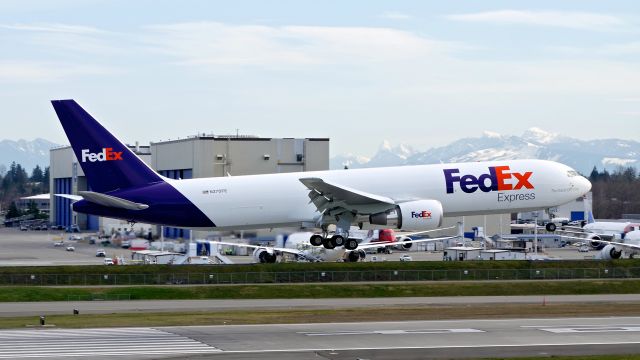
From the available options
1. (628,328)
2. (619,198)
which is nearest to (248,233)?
(628,328)

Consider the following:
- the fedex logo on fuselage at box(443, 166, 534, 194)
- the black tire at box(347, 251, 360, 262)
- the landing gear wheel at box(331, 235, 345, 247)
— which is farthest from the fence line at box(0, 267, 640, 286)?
the black tire at box(347, 251, 360, 262)

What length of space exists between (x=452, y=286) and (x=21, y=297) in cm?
2310

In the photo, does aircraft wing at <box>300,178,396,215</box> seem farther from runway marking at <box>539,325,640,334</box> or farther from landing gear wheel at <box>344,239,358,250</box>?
runway marking at <box>539,325,640,334</box>

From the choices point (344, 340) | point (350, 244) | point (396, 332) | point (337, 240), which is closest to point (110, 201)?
point (337, 240)

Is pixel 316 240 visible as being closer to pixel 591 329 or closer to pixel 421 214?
pixel 421 214

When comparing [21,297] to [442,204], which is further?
[442,204]

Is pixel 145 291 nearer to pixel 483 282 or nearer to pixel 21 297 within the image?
pixel 21 297

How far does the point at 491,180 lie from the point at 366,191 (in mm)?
7531

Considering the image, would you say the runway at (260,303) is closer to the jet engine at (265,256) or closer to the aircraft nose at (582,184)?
the aircraft nose at (582,184)

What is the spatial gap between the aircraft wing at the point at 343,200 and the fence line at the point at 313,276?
4.00 meters

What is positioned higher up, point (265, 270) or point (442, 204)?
point (442, 204)

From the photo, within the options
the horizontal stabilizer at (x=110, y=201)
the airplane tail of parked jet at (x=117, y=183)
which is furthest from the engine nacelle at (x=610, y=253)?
the horizontal stabilizer at (x=110, y=201)

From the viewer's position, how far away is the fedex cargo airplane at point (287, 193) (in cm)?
6291

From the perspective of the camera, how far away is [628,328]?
3897cm
